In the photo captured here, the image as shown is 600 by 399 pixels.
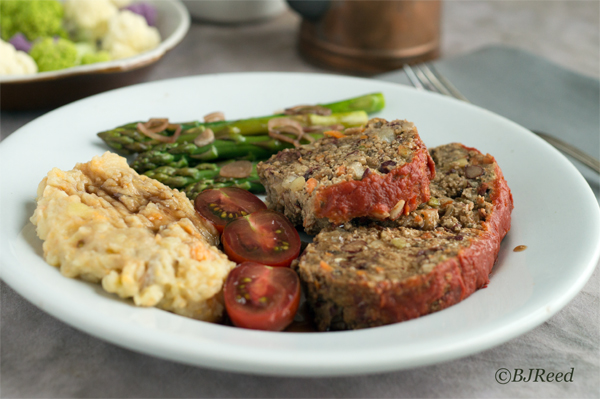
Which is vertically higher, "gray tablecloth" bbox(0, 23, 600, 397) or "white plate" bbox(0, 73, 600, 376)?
"white plate" bbox(0, 73, 600, 376)

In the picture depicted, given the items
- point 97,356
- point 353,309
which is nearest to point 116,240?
point 97,356

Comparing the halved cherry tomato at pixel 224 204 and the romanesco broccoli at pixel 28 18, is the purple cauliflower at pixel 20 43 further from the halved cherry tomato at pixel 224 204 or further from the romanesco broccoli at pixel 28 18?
the halved cherry tomato at pixel 224 204

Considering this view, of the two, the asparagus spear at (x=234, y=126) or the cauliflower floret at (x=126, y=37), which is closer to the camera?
the asparagus spear at (x=234, y=126)

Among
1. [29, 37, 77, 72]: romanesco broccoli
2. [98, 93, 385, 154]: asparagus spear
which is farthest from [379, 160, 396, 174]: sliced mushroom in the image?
[29, 37, 77, 72]: romanesco broccoli

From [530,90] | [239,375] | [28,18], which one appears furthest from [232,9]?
[239,375]

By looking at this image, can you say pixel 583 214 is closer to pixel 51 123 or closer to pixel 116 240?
pixel 116 240

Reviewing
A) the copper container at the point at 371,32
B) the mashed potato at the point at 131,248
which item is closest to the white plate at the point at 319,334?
the mashed potato at the point at 131,248

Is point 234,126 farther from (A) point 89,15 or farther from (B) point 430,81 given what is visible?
(A) point 89,15

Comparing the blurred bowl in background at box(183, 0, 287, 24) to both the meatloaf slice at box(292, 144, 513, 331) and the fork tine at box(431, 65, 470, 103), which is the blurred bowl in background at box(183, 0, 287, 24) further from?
the meatloaf slice at box(292, 144, 513, 331)
